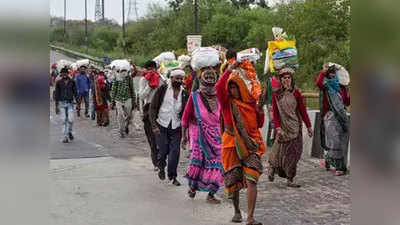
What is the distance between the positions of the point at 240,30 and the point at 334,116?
37.6 meters

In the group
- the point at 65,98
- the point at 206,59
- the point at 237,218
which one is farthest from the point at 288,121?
the point at 65,98

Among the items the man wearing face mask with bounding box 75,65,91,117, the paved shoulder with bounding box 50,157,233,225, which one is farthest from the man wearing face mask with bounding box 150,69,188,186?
the man wearing face mask with bounding box 75,65,91,117

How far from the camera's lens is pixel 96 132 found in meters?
16.5

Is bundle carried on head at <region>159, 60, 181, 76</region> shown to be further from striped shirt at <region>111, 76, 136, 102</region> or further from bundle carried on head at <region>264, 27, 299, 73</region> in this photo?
striped shirt at <region>111, 76, 136, 102</region>

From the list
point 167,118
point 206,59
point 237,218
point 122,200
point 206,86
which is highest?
point 206,59

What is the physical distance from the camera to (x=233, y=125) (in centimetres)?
614

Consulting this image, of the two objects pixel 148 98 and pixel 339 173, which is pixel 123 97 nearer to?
pixel 148 98

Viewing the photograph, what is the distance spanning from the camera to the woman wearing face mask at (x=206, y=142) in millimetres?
7250

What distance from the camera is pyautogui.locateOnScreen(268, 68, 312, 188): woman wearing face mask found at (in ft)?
27.3

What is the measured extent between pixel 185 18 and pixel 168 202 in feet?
131
